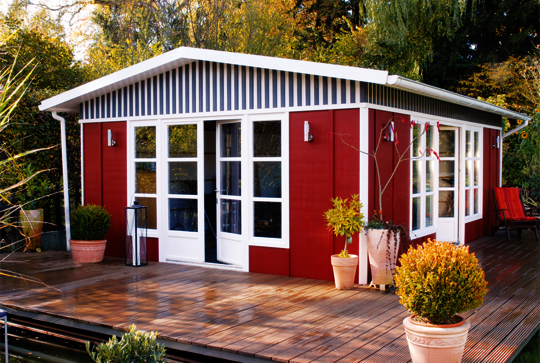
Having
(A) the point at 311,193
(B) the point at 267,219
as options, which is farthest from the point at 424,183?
(B) the point at 267,219

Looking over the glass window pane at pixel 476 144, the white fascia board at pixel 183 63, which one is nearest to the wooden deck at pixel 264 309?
the white fascia board at pixel 183 63

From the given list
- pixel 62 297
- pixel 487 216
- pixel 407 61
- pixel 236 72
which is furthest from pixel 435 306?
pixel 407 61

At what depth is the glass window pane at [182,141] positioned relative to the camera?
728 cm

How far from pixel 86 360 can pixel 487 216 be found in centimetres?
811

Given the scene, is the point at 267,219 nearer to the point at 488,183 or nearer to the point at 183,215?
the point at 183,215

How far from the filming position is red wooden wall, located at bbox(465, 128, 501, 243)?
9.72m

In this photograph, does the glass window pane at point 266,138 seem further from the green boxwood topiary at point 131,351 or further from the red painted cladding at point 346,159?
the green boxwood topiary at point 131,351

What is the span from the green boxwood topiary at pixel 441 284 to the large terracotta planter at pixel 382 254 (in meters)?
2.17

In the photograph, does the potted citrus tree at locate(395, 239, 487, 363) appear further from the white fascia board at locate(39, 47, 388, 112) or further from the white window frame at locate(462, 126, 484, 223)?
Result: the white window frame at locate(462, 126, 484, 223)

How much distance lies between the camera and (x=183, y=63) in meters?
7.23

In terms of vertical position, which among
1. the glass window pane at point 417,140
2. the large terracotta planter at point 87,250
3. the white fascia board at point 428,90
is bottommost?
the large terracotta planter at point 87,250

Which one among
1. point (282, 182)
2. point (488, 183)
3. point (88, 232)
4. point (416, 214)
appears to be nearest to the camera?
point (282, 182)

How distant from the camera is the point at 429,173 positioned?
762 centimetres

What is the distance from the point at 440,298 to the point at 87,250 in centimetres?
553
